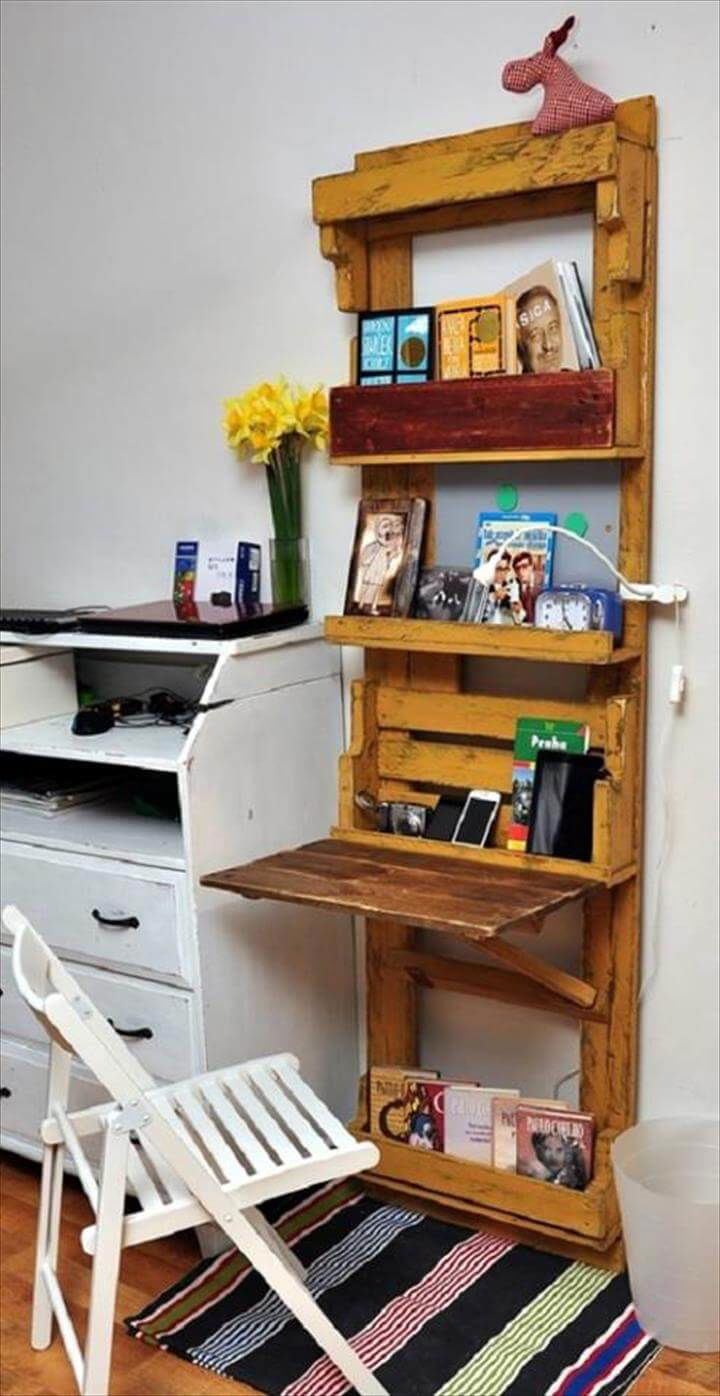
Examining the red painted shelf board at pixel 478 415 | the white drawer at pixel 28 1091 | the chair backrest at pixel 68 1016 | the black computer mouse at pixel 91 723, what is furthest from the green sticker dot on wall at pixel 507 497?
the white drawer at pixel 28 1091

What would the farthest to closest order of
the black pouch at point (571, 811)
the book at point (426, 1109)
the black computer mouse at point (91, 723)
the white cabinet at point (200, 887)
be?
1. the black computer mouse at point (91, 723)
2. the book at point (426, 1109)
3. the white cabinet at point (200, 887)
4. the black pouch at point (571, 811)

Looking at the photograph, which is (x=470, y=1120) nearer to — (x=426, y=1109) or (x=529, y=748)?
(x=426, y=1109)

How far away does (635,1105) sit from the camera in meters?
2.49

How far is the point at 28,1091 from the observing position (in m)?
2.72

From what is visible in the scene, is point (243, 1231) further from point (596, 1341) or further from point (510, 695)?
point (510, 695)

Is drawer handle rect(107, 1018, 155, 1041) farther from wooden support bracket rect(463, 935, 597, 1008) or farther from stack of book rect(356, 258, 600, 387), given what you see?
stack of book rect(356, 258, 600, 387)

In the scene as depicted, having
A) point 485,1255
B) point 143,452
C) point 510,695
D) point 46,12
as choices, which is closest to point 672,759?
point 510,695

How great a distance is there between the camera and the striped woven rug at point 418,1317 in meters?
2.12

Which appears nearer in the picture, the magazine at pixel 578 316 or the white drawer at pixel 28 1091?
the magazine at pixel 578 316

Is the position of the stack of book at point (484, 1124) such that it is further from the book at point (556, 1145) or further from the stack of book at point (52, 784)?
the stack of book at point (52, 784)

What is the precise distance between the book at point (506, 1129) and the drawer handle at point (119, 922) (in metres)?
0.71

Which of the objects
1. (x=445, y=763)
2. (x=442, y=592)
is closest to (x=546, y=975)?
(x=445, y=763)

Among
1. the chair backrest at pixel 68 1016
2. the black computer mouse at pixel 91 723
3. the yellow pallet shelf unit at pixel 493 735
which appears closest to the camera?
the chair backrest at pixel 68 1016

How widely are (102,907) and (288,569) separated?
2.37ft
